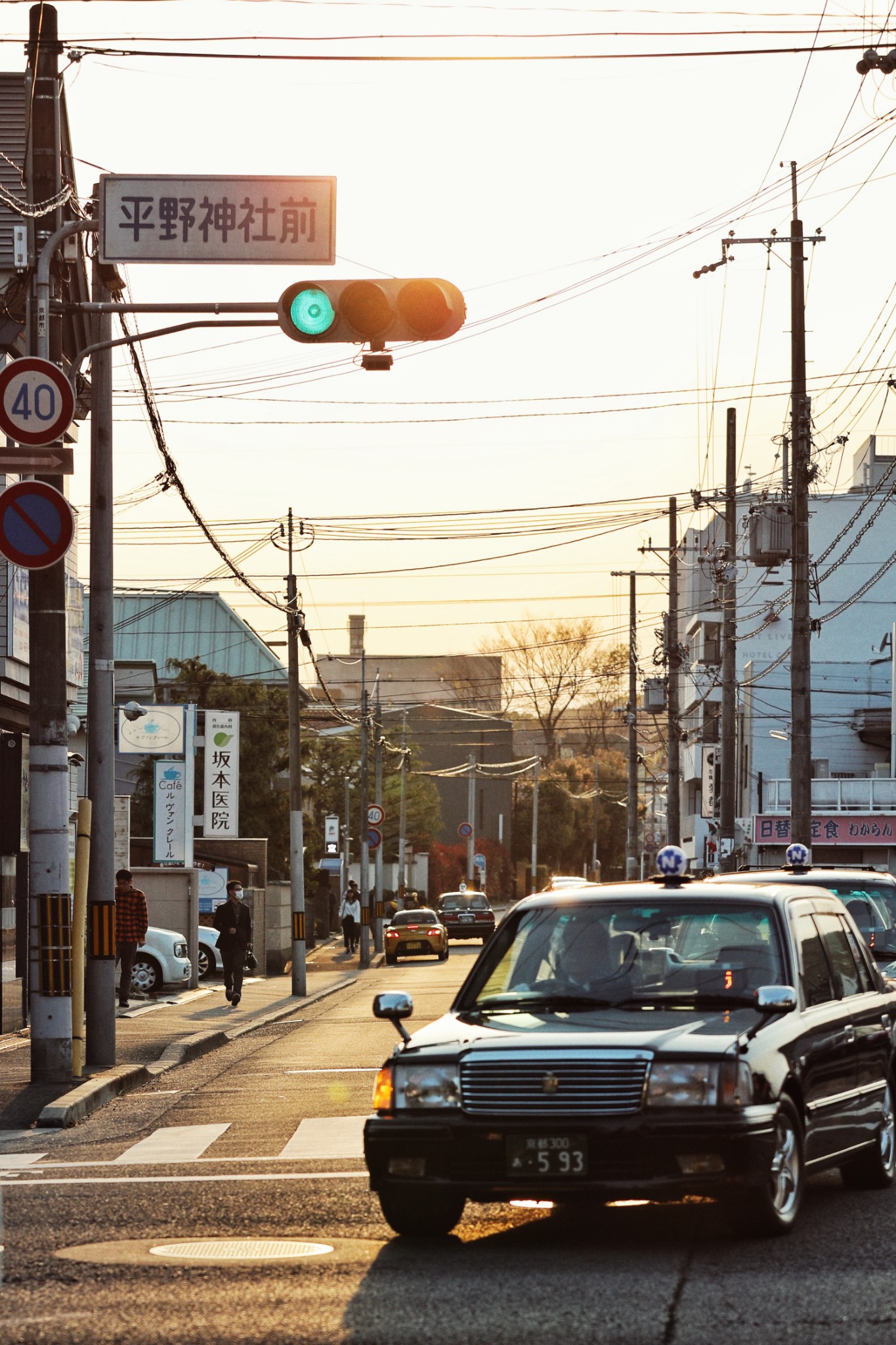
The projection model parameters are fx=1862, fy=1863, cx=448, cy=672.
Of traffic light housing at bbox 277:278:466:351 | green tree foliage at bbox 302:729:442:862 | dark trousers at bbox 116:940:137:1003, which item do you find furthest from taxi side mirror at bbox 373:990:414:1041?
green tree foliage at bbox 302:729:442:862

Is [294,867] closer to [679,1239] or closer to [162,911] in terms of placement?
[162,911]

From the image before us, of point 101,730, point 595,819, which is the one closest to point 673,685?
point 101,730

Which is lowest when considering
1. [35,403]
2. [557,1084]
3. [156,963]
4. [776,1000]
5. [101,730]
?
[156,963]

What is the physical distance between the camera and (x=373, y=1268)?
748 centimetres

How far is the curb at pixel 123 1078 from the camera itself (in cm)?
1359

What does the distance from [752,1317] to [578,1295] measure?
681 mm

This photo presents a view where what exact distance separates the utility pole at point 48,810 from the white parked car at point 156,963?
49.1ft

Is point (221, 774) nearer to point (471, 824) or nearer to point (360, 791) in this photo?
point (360, 791)

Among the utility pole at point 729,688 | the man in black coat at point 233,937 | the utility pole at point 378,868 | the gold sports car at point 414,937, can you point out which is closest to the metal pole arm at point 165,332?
the man in black coat at point 233,937

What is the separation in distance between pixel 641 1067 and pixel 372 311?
646 cm

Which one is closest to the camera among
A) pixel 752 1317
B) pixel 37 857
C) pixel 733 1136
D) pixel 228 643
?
pixel 752 1317

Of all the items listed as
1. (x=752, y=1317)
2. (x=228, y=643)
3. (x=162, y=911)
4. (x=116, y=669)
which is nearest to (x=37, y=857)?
(x=752, y=1317)

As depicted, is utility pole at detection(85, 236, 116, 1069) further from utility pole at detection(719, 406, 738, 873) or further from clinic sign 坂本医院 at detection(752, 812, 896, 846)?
clinic sign 坂本医院 at detection(752, 812, 896, 846)

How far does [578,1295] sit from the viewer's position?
6.82 metres
